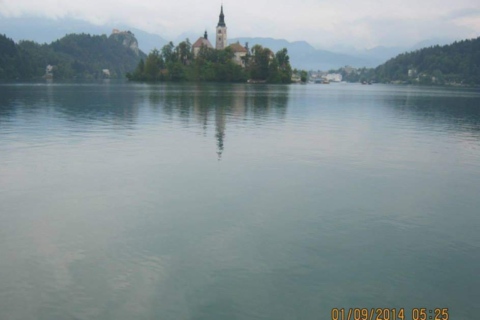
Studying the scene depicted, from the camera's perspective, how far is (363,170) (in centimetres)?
2384

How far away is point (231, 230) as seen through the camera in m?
14.7

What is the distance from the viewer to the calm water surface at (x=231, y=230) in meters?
10.5

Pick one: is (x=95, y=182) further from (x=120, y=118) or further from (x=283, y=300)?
(x=120, y=118)

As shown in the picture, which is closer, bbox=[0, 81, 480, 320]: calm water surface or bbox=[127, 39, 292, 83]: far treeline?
bbox=[0, 81, 480, 320]: calm water surface

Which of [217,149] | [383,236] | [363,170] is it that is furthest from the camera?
[217,149]

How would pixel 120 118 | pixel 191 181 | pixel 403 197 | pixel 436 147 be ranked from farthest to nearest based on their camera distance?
pixel 120 118, pixel 436 147, pixel 191 181, pixel 403 197

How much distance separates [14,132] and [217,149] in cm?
1663

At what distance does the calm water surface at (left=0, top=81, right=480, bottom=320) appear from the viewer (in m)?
10.5

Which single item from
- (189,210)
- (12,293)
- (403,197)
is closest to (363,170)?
(403,197)
